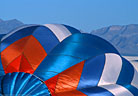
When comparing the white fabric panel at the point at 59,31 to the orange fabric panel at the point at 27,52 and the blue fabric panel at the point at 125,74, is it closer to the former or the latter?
the orange fabric panel at the point at 27,52

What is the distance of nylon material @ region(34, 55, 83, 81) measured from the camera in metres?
7.74

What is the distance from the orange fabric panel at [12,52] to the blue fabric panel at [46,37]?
353 millimetres

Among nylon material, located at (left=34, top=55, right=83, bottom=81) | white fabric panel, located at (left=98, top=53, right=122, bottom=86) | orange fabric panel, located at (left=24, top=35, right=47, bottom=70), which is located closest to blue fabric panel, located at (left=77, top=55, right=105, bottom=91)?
white fabric panel, located at (left=98, top=53, right=122, bottom=86)

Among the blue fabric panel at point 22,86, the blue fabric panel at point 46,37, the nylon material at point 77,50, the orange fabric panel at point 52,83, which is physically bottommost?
the orange fabric panel at point 52,83

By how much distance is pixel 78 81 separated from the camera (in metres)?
7.70

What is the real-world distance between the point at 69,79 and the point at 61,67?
0.39 meters

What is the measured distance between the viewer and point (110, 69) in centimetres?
839

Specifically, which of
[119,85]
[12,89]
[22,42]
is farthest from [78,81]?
[22,42]

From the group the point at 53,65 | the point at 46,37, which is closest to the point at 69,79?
the point at 53,65

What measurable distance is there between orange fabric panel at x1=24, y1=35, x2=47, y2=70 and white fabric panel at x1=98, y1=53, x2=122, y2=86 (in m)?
1.60

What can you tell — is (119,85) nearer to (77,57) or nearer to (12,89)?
(77,57)

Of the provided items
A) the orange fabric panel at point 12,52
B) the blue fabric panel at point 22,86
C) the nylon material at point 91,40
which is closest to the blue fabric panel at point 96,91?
the blue fabric panel at point 22,86

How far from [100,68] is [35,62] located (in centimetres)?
161

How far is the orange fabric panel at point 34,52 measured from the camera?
866cm
